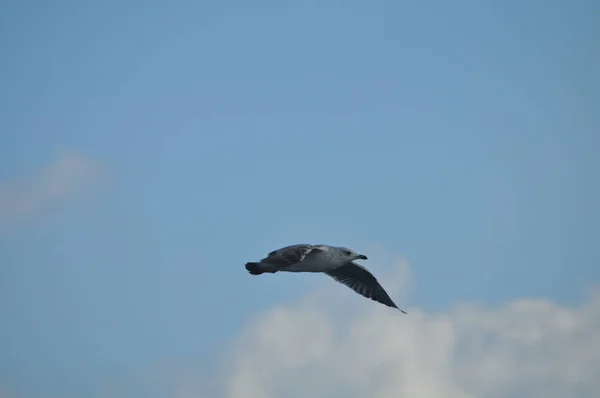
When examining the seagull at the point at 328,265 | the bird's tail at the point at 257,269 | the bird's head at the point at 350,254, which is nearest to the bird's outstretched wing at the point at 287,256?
the seagull at the point at 328,265

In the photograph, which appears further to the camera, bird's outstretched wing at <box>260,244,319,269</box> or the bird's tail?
bird's outstretched wing at <box>260,244,319,269</box>

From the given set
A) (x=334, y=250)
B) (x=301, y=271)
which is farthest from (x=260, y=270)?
(x=334, y=250)

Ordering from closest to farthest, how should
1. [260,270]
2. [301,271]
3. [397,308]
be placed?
[260,270]
[301,271]
[397,308]

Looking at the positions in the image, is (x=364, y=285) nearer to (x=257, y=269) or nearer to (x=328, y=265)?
(x=328, y=265)

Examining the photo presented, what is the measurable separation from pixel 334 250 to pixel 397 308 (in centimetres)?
575

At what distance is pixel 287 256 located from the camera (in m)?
31.5

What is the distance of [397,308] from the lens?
39906mm

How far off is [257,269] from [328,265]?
22.5 ft

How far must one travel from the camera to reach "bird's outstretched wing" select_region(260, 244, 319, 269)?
30.7 meters

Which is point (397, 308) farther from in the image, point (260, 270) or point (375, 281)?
point (260, 270)

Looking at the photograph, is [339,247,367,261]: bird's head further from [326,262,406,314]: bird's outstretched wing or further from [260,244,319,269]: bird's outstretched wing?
[260,244,319,269]: bird's outstretched wing

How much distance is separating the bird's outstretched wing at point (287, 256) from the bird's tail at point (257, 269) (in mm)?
466

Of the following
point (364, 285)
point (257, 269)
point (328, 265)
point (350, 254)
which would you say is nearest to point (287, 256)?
point (257, 269)

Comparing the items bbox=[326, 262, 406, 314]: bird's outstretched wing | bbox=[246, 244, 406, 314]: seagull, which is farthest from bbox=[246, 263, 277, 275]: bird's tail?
bbox=[326, 262, 406, 314]: bird's outstretched wing
